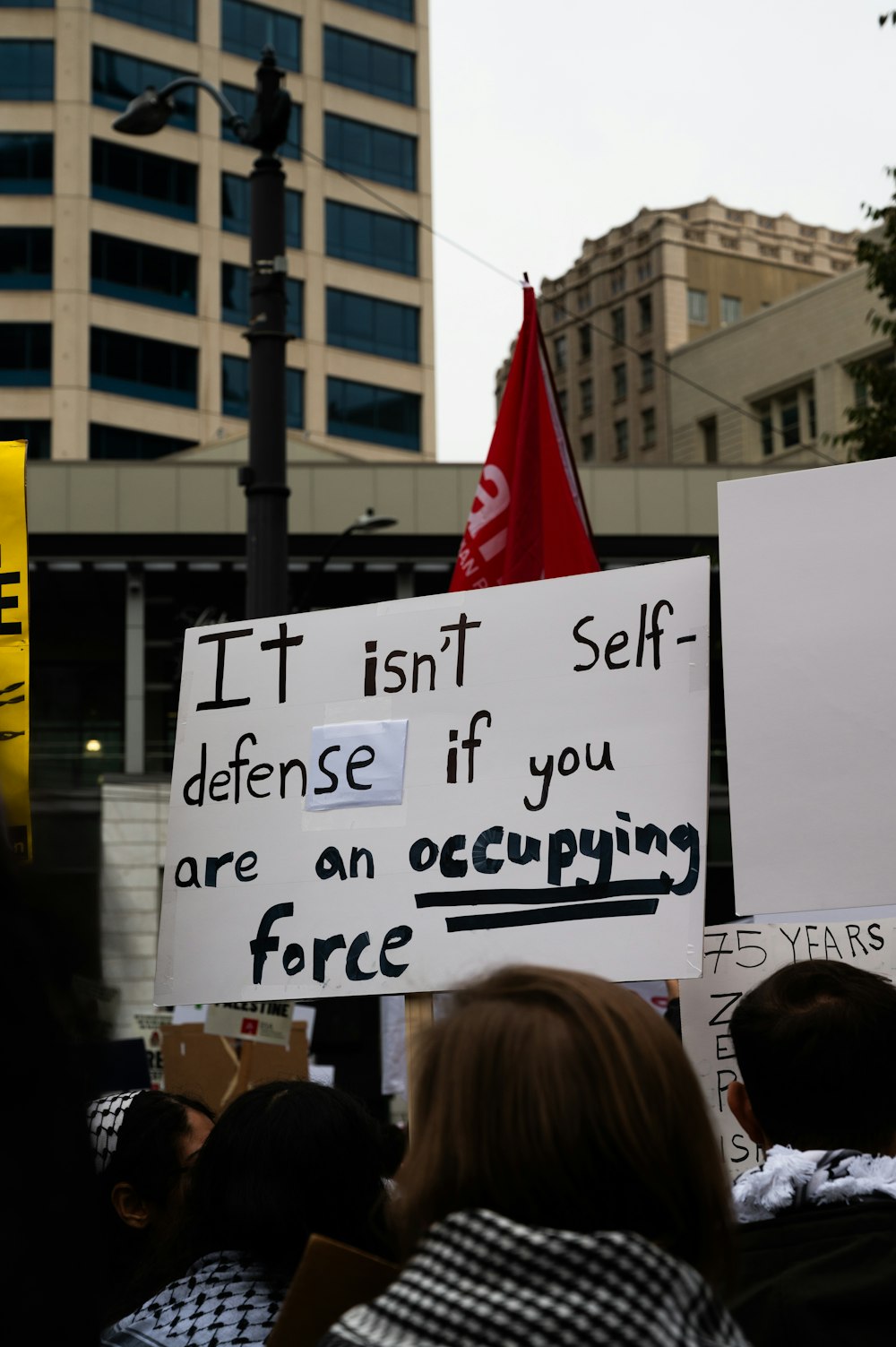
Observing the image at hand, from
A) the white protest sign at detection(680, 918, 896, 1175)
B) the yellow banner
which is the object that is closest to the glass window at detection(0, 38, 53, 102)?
the yellow banner

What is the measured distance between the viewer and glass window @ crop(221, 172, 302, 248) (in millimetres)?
39500

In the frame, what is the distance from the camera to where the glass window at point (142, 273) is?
1470 inches

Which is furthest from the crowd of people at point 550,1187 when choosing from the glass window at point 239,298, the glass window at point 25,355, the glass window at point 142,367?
the glass window at point 239,298

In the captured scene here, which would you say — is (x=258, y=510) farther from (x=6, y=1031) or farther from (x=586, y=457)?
(x=586, y=457)

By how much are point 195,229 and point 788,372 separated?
1563 centimetres

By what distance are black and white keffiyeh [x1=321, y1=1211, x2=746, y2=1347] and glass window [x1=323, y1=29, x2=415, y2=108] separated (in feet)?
141

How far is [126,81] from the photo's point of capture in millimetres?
38469

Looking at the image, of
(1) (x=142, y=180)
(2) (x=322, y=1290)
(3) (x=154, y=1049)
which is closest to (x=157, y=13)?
(1) (x=142, y=180)

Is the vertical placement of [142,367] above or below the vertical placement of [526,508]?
above

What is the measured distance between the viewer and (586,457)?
69375mm

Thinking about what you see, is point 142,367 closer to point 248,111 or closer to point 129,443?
point 129,443

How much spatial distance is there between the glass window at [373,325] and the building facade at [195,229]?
0.17 feet

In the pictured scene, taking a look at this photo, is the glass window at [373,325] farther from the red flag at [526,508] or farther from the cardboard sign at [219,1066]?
the red flag at [526,508]

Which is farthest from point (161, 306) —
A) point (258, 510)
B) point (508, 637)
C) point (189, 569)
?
point (508, 637)
